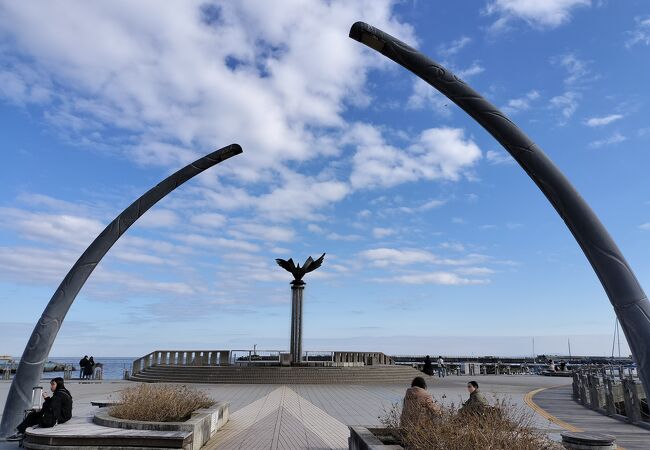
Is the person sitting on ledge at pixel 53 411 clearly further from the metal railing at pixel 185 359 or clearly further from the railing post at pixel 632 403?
the metal railing at pixel 185 359

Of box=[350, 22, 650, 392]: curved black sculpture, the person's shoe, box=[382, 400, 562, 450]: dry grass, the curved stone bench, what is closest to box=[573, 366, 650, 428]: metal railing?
box=[350, 22, 650, 392]: curved black sculpture

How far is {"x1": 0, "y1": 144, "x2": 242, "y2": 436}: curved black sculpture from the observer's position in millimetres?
11125

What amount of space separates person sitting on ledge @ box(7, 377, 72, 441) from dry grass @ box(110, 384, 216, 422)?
85cm

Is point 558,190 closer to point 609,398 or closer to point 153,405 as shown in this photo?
point 153,405

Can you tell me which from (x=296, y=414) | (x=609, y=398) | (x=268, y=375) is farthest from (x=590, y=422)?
(x=268, y=375)

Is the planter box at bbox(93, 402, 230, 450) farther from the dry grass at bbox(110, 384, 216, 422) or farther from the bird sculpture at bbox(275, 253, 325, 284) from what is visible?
the bird sculpture at bbox(275, 253, 325, 284)

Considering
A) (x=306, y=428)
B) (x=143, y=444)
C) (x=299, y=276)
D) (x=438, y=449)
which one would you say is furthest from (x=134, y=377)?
(x=438, y=449)

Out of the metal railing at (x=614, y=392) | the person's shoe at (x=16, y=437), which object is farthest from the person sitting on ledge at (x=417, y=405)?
the person's shoe at (x=16, y=437)

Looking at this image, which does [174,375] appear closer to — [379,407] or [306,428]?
[379,407]

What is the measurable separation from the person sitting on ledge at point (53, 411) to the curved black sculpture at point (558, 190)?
8729mm

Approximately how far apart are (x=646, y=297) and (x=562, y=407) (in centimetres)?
1153

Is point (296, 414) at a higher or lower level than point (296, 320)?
lower

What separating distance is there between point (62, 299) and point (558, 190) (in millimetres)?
10915

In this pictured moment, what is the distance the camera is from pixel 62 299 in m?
12.1
